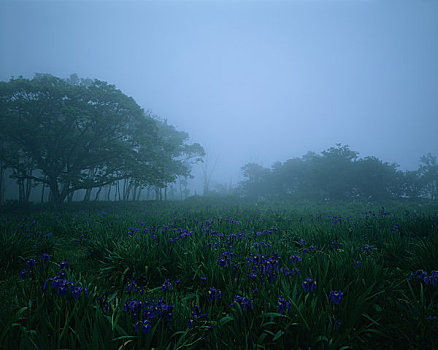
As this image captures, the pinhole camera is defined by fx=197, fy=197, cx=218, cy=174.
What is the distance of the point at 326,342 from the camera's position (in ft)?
5.42

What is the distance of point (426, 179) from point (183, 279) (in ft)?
139

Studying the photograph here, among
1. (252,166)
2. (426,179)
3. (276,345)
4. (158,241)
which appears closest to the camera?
(276,345)

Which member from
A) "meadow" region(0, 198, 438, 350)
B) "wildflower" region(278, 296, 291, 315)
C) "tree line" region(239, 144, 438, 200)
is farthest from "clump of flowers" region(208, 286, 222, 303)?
"tree line" region(239, 144, 438, 200)

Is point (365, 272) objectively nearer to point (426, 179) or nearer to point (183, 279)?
point (183, 279)

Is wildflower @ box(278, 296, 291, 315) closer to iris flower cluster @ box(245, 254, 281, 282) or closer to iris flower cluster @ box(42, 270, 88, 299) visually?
iris flower cluster @ box(245, 254, 281, 282)

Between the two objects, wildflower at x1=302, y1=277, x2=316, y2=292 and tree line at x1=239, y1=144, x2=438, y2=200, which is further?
tree line at x1=239, y1=144, x2=438, y2=200

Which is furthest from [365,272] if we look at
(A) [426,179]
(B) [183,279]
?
(A) [426,179]

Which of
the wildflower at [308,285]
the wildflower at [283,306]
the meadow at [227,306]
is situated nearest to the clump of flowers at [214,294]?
the meadow at [227,306]

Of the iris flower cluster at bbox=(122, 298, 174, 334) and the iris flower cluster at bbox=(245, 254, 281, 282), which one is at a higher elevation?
the iris flower cluster at bbox=(245, 254, 281, 282)

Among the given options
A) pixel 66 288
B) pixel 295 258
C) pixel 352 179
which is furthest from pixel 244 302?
pixel 352 179

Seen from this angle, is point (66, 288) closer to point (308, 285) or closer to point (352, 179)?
point (308, 285)

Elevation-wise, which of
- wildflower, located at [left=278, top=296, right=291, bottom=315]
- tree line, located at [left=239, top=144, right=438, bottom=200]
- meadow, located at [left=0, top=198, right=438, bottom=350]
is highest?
tree line, located at [left=239, top=144, right=438, bottom=200]

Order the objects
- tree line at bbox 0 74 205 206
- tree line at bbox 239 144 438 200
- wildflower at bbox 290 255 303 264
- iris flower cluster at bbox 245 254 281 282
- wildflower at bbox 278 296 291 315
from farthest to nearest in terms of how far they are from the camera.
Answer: tree line at bbox 239 144 438 200 → tree line at bbox 0 74 205 206 → wildflower at bbox 290 255 303 264 → iris flower cluster at bbox 245 254 281 282 → wildflower at bbox 278 296 291 315

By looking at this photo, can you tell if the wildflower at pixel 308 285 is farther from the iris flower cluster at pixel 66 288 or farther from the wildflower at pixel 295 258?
the iris flower cluster at pixel 66 288
